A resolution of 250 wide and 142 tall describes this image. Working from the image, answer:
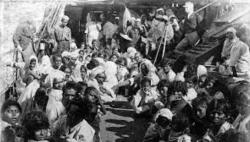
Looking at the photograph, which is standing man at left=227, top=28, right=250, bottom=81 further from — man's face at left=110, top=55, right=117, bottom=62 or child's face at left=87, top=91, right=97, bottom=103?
man's face at left=110, top=55, right=117, bottom=62

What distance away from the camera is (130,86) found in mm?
5180

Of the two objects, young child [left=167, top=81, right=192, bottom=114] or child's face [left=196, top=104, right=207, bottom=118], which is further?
young child [left=167, top=81, right=192, bottom=114]

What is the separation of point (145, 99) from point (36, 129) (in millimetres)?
1745

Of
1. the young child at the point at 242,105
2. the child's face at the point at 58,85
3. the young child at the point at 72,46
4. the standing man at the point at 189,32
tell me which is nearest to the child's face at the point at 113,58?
the young child at the point at 72,46

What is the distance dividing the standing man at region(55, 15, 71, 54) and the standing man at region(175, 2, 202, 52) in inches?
43.6

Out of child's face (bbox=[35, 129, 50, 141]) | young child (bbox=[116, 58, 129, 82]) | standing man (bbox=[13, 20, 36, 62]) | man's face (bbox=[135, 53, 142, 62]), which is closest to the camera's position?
child's face (bbox=[35, 129, 50, 141])

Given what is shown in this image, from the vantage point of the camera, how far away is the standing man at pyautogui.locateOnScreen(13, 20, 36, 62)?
13.5 feet

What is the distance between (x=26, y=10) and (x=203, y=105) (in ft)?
5.69

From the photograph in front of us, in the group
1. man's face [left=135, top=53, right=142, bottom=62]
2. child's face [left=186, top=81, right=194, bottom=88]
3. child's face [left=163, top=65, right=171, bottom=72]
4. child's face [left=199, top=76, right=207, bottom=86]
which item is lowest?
child's face [left=186, top=81, right=194, bottom=88]

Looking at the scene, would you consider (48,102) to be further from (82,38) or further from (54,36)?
(82,38)

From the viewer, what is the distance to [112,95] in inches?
200

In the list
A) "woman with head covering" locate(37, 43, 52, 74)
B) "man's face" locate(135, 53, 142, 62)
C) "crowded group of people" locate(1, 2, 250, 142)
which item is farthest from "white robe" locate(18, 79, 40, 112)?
"man's face" locate(135, 53, 142, 62)

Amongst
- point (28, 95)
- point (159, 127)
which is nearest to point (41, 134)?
→ point (159, 127)

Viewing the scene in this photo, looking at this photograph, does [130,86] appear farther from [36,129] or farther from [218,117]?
[36,129]
